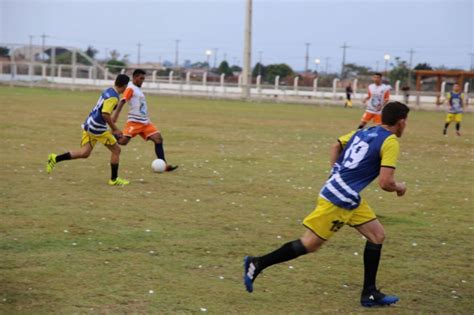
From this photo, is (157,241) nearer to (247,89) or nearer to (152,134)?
(152,134)

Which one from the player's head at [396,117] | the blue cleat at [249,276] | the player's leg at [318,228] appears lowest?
the blue cleat at [249,276]

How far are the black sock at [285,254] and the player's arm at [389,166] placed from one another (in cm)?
86

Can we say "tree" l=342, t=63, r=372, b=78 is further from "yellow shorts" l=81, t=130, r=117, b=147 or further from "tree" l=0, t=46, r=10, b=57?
"yellow shorts" l=81, t=130, r=117, b=147

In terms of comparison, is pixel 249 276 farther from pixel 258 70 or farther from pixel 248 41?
pixel 258 70

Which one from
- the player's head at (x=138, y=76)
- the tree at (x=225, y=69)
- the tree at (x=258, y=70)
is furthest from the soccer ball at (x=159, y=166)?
the tree at (x=225, y=69)

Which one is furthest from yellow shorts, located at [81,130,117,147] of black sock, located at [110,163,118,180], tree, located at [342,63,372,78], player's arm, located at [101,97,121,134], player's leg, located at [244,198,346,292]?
tree, located at [342,63,372,78]

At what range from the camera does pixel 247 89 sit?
2058 inches

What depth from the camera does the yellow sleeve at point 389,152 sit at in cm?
617

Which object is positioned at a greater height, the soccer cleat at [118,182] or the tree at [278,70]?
the tree at [278,70]

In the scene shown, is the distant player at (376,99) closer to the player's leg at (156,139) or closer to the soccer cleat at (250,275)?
the player's leg at (156,139)

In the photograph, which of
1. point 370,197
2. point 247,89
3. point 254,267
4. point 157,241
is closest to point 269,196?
point 370,197

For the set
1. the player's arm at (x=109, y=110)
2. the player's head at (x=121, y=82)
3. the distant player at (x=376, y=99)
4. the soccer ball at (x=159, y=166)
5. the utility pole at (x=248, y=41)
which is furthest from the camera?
the utility pole at (x=248, y=41)

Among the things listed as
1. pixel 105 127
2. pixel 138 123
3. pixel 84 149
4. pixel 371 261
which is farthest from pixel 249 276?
pixel 138 123

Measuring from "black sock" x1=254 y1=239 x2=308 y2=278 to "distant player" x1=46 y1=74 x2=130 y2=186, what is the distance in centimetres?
620
